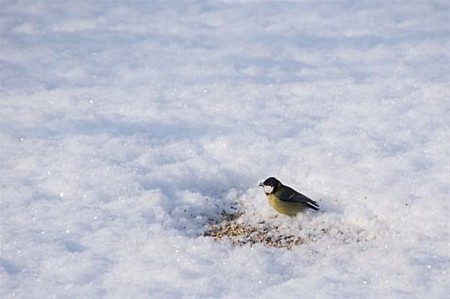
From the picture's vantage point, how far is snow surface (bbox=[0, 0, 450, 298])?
4.96 m

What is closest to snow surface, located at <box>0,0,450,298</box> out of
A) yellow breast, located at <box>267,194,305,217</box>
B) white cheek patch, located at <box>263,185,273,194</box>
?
yellow breast, located at <box>267,194,305,217</box>

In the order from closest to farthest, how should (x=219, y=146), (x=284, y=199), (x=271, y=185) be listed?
(x=284, y=199) → (x=271, y=185) → (x=219, y=146)

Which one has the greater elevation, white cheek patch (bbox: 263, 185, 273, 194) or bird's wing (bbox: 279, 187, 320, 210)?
white cheek patch (bbox: 263, 185, 273, 194)

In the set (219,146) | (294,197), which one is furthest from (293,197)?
(219,146)

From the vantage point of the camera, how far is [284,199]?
18.5ft

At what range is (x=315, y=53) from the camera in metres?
9.08

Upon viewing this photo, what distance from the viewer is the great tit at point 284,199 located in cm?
565

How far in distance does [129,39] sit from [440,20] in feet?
12.8

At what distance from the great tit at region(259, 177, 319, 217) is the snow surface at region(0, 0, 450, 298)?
10 centimetres

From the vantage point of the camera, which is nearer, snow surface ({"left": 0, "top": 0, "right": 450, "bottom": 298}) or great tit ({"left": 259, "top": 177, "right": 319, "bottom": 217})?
snow surface ({"left": 0, "top": 0, "right": 450, "bottom": 298})

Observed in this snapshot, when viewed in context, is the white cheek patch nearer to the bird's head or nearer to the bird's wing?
the bird's head

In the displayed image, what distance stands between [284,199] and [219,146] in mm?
1290

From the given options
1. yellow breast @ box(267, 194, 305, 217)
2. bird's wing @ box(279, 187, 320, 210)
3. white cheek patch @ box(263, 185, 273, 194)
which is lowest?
yellow breast @ box(267, 194, 305, 217)

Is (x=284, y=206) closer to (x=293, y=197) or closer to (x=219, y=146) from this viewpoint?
(x=293, y=197)
